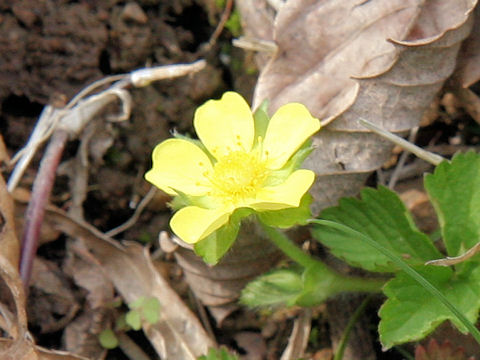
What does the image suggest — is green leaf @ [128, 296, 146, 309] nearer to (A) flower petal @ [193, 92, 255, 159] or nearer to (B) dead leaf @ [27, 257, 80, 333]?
(B) dead leaf @ [27, 257, 80, 333]

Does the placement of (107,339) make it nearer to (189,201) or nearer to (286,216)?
(189,201)

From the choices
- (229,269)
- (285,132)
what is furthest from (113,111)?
(285,132)

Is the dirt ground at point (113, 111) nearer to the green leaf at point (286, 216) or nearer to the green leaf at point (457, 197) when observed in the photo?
the green leaf at point (457, 197)

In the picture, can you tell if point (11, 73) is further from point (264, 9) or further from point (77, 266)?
point (264, 9)

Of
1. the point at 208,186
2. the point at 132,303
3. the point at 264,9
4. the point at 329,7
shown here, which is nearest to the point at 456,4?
the point at 329,7

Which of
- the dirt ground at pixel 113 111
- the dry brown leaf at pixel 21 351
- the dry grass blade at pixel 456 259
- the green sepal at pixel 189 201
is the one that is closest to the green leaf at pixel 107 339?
the dirt ground at pixel 113 111

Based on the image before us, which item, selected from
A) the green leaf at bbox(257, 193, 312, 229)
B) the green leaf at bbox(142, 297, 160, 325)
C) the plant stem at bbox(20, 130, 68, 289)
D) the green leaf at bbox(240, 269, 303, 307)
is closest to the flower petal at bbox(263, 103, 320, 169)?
the green leaf at bbox(257, 193, 312, 229)
